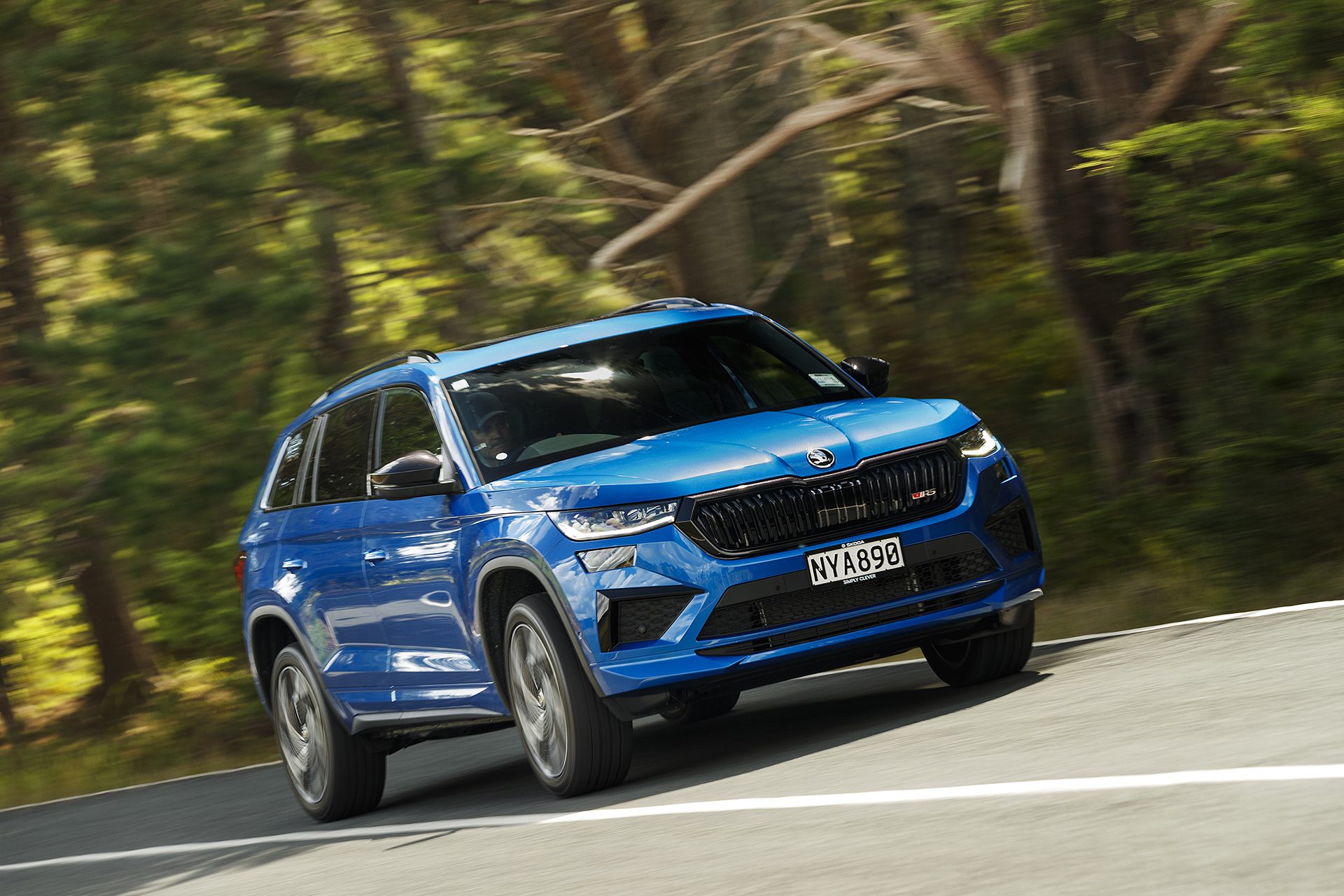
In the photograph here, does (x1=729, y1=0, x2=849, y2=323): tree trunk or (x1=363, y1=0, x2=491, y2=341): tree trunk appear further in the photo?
(x1=729, y1=0, x2=849, y2=323): tree trunk

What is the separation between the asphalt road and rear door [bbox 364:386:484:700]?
71 centimetres

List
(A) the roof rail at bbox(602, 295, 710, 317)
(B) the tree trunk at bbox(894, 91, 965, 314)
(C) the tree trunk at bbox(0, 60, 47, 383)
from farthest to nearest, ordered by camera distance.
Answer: (B) the tree trunk at bbox(894, 91, 965, 314) < (C) the tree trunk at bbox(0, 60, 47, 383) < (A) the roof rail at bbox(602, 295, 710, 317)

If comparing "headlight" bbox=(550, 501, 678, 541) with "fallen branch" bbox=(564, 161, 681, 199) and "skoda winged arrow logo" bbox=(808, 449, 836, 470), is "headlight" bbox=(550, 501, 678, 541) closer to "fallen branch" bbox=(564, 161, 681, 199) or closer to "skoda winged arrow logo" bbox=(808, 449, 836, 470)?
"skoda winged arrow logo" bbox=(808, 449, 836, 470)

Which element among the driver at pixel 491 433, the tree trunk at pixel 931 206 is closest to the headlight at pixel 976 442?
the driver at pixel 491 433

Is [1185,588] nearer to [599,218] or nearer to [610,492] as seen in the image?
[610,492]

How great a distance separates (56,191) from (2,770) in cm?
585

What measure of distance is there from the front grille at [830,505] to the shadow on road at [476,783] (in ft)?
3.00

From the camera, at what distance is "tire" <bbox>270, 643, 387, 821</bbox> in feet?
32.0

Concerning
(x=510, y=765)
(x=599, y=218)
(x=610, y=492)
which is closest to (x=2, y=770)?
(x=599, y=218)

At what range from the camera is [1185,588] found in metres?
11.3

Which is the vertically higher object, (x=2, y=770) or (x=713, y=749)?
(x=713, y=749)

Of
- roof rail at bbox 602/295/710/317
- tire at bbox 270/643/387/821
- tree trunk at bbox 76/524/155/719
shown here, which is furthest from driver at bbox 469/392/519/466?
tree trunk at bbox 76/524/155/719

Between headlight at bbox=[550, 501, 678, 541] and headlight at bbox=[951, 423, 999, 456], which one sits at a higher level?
headlight at bbox=[550, 501, 678, 541]

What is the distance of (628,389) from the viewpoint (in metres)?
8.73
